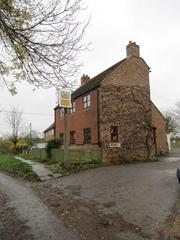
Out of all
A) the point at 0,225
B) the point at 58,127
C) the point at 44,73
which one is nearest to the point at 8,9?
the point at 44,73

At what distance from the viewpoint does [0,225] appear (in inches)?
269

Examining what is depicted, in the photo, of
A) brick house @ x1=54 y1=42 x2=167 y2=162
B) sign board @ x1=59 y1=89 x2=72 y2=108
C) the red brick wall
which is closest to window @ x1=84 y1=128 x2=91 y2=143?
brick house @ x1=54 y1=42 x2=167 y2=162

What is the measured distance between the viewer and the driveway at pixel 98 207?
6090mm

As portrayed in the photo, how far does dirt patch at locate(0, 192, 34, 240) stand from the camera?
229 inches

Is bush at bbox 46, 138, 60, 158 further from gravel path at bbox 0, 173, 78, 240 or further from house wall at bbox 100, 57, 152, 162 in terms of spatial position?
gravel path at bbox 0, 173, 78, 240

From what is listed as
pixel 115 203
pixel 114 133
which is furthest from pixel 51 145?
pixel 115 203

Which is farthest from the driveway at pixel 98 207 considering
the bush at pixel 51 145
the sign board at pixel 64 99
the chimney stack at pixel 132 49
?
the chimney stack at pixel 132 49

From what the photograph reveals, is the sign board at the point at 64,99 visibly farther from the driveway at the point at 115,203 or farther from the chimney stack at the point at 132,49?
the chimney stack at the point at 132,49

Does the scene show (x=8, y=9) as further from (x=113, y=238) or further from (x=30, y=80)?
(x=113, y=238)

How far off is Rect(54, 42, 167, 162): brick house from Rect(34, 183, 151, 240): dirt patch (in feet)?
37.8

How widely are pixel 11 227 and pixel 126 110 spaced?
17609 millimetres

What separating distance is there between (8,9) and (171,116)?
5859cm

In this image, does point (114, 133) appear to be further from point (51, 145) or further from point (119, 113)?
point (51, 145)

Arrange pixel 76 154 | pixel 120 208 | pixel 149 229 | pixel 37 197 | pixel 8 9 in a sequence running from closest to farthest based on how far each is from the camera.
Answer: pixel 149 229
pixel 8 9
pixel 120 208
pixel 37 197
pixel 76 154
